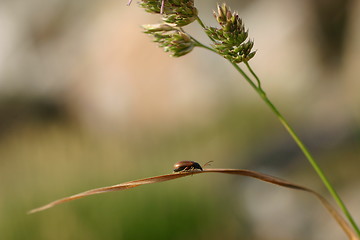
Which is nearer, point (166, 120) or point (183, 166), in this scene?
point (183, 166)

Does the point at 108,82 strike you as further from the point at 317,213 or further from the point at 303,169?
the point at 317,213

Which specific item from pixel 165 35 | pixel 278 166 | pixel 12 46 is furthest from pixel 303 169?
pixel 12 46

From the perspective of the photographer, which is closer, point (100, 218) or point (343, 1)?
point (100, 218)

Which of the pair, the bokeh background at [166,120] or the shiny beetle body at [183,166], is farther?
the bokeh background at [166,120]

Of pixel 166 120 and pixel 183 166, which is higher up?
pixel 166 120

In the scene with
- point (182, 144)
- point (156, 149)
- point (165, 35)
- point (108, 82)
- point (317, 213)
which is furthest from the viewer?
point (108, 82)

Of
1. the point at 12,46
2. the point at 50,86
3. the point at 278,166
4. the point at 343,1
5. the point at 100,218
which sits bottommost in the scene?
the point at 278,166

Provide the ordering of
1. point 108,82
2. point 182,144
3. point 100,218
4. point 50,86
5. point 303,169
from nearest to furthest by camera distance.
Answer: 1. point 100,218
2. point 303,169
3. point 182,144
4. point 108,82
5. point 50,86

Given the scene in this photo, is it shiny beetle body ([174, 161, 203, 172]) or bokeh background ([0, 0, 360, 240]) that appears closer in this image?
shiny beetle body ([174, 161, 203, 172])
